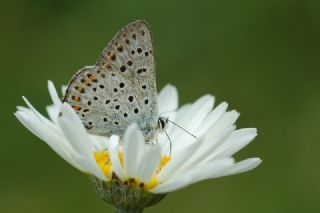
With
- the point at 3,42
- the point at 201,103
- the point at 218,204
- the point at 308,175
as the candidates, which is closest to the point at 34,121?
the point at 201,103

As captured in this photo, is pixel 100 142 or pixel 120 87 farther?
pixel 100 142

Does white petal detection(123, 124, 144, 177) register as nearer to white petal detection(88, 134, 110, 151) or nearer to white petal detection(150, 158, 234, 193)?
white petal detection(150, 158, 234, 193)

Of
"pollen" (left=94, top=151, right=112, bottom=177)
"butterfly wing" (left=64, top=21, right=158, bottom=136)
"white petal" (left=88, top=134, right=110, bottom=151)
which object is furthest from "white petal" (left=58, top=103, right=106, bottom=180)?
"white petal" (left=88, top=134, right=110, bottom=151)

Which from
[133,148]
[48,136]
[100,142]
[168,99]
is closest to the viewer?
[133,148]

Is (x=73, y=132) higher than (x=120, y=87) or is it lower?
lower

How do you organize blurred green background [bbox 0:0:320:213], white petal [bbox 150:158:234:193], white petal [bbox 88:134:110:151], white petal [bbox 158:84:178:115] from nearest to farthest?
white petal [bbox 150:158:234:193], white petal [bbox 88:134:110:151], white petal [bbox 158:84:178:115], blurred green background [bbox 0:0:320:213]

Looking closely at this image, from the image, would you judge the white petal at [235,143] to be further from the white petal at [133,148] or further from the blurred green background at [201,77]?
the blurred green background at [201,77]

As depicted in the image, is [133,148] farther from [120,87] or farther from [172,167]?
[120,87]

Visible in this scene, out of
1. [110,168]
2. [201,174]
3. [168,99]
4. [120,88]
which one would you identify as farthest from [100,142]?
[201,174]
